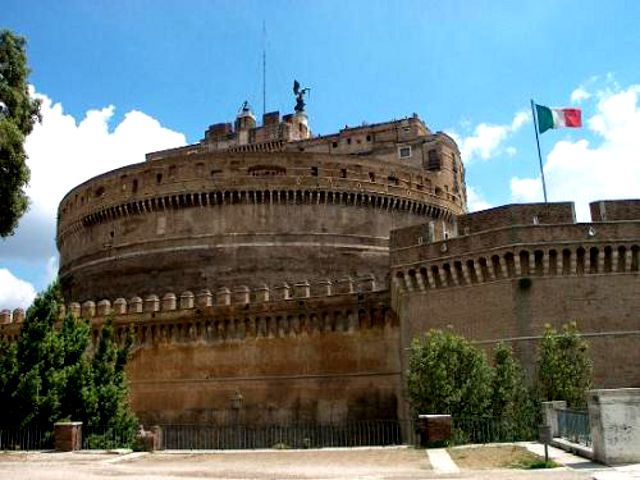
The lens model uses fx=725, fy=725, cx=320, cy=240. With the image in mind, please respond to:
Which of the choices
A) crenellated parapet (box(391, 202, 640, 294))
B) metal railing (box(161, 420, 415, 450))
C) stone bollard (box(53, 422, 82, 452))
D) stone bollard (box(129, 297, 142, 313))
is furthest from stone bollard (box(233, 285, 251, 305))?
stone bollard (box(53, 422, 82, 452))

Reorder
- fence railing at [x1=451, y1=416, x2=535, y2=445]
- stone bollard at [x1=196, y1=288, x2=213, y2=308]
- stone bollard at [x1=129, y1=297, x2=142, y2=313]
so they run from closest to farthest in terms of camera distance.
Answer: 1. fence railing at [x1=451, y1=416, x2=535, y2=445]
2. stone bollard at [x1=196, y1=288, x2=213, y2=308]
3. stone bollard at [x1=129, y1=297, x2=142, y2=313]

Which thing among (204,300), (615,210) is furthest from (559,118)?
(204,300)

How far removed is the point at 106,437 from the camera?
1878 centimetres

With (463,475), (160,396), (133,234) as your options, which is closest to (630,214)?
(463,475)

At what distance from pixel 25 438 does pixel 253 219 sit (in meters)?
17.1

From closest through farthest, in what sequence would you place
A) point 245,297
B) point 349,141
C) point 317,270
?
point 245,297 < point 317,270 < point 349,141

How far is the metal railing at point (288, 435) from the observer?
22.5 meters

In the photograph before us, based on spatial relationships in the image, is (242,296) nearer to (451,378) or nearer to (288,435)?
(288,435)

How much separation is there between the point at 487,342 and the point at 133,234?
2193 cm

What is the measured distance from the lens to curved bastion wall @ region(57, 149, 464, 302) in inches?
1320

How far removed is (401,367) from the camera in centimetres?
2205

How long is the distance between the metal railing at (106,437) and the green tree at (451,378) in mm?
7315

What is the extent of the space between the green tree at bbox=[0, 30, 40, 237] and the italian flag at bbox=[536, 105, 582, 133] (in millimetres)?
14362

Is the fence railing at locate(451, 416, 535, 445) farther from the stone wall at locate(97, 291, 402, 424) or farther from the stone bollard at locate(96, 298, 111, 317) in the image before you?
the stone bollard at locate(96, 298, 111, 317)
